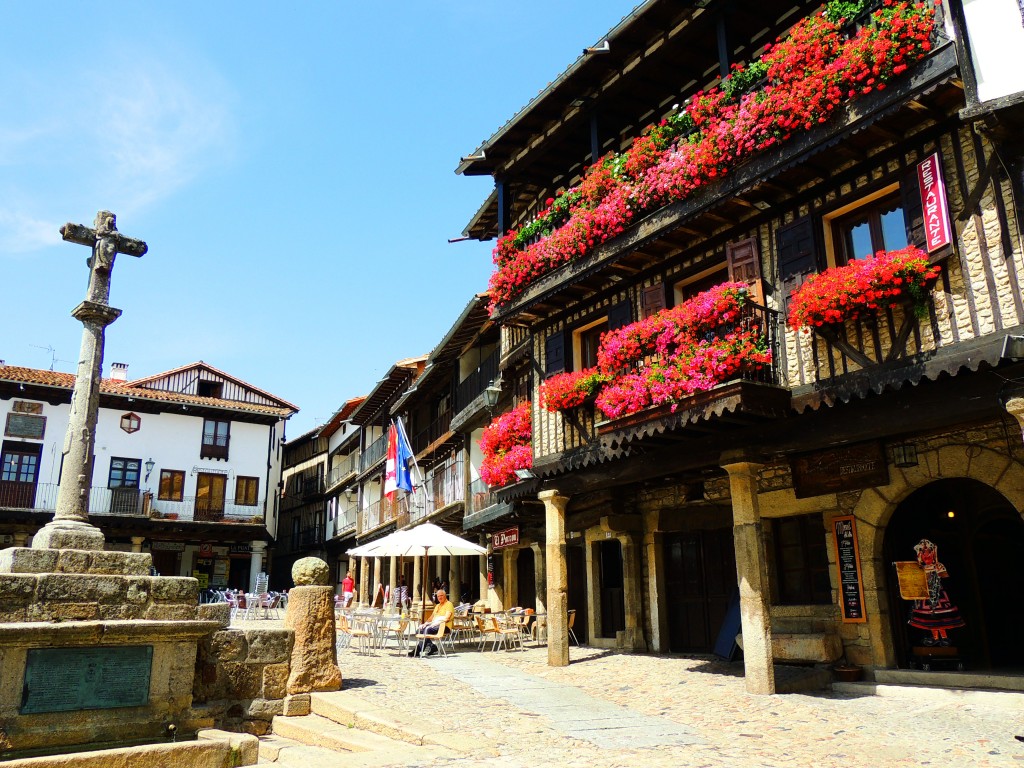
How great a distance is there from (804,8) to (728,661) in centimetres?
897

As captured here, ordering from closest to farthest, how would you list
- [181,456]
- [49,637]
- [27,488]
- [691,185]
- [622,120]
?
[49,637]
[691,185]
[622,120]
[27,488]
[181,456]

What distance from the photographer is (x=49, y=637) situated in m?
6.82

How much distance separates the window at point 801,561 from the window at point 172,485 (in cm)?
3130

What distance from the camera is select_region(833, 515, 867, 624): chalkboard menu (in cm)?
1032

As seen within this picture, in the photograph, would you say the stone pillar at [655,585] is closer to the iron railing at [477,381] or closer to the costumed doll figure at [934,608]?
the costumed doll figure at [934,608]

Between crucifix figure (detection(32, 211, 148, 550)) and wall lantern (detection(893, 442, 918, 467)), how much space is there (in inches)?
346

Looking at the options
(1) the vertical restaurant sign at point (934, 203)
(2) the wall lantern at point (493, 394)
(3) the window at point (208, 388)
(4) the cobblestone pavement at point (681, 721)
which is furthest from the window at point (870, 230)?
(3) the window at point (208, 388)

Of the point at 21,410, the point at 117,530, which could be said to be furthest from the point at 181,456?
the point at 21,410

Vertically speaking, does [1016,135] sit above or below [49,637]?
above

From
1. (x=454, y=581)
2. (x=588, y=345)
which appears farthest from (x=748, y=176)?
(x=454, y=581)

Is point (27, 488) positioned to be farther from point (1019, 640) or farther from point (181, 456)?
point (1019, 640)

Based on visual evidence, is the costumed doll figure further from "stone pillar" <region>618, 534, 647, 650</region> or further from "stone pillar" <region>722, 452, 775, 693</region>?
"stone pillar" <region>618, 534, 647, 650</region>

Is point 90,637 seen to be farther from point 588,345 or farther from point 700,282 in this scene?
point 588,345

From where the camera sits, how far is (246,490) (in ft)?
127
